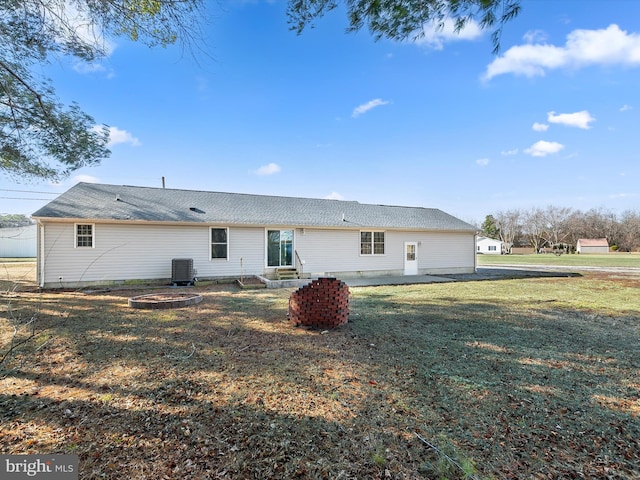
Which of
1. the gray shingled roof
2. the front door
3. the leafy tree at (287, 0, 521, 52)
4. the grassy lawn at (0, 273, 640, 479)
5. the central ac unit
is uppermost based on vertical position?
the leafy tree at (287, 0, 521, 52)

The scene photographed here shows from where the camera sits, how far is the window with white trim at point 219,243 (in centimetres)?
1268

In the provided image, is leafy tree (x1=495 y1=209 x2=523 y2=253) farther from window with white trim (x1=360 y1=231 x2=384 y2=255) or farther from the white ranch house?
window with white trim (x1=360 y1=231 x2=384 y2=255)

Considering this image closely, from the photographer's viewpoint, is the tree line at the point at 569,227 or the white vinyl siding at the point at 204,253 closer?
the white vinyl siding at the point at 204,253

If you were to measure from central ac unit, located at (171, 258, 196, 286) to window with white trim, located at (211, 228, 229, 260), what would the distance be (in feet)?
3.95

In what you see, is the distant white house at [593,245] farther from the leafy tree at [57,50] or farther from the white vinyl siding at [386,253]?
the leafy tree at [57,50]

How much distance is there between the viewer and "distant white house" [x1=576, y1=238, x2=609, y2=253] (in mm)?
60831

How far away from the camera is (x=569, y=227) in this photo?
66188 mm

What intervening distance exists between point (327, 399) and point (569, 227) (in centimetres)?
8364

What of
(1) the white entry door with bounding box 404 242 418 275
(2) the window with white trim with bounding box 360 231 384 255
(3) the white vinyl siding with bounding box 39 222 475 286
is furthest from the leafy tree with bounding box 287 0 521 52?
(1) the white entry door with bounding box 404 242 418 275

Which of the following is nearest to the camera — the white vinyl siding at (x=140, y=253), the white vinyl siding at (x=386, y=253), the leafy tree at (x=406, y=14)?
the leafy tree at (x=406, y=14)

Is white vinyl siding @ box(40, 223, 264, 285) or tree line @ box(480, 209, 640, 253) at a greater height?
tree line @ box(480, 209, 640, 253)

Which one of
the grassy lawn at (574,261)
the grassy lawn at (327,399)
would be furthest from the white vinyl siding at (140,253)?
the grassy lawn at (574,261)

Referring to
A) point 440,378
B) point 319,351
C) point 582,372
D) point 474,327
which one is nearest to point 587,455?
point 440,378

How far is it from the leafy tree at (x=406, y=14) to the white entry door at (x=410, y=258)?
13157 millimetres
